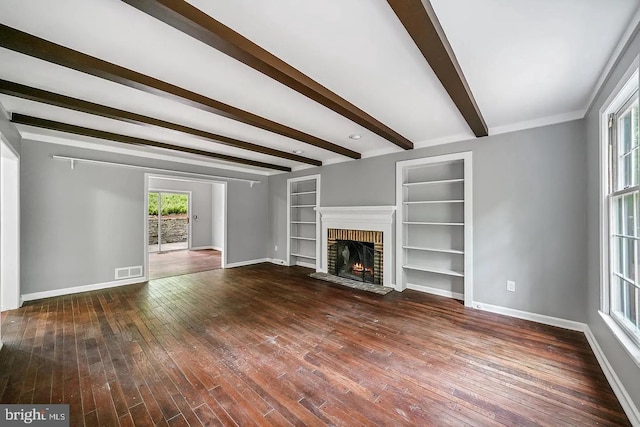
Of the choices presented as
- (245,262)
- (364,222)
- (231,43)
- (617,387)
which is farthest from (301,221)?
(617,387)

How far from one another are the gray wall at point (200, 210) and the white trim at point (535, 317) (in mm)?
8639

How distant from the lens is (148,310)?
329cm

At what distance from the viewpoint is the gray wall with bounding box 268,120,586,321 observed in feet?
9.11

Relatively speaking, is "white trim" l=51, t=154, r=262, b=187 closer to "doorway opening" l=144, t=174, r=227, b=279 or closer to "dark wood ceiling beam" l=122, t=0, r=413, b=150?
"doorway opening" l=144, t=174, r=227, b=279

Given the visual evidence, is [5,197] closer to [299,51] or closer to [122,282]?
[122,282]

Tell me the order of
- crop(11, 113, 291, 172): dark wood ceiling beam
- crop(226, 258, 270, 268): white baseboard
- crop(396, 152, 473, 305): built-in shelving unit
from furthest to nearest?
1. crop(226, 258, 270, 268): white baseboard
2. crop(396, 152, 473, 305): built-in shelving unit
3. crop(11, 113, 291, 172): dark wood ceiling beam

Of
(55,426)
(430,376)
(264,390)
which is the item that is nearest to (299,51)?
(264,390)

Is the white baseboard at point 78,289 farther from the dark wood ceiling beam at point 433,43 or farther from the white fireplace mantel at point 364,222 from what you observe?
the dark wood ceiling beam at point 433,43

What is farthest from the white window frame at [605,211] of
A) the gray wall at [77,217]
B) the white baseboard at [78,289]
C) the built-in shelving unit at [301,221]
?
the white baseboard at [78,289]

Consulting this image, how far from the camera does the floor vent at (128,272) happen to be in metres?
4.41

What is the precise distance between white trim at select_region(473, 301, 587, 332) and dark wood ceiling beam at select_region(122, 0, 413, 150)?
121 inches

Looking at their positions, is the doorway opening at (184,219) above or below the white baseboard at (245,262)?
above

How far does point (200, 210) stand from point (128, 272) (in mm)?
4934

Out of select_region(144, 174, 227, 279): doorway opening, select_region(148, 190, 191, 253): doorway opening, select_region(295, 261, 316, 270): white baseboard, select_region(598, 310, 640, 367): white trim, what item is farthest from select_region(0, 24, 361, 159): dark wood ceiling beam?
select_region(148, 190, 191, 253): doorway opening
